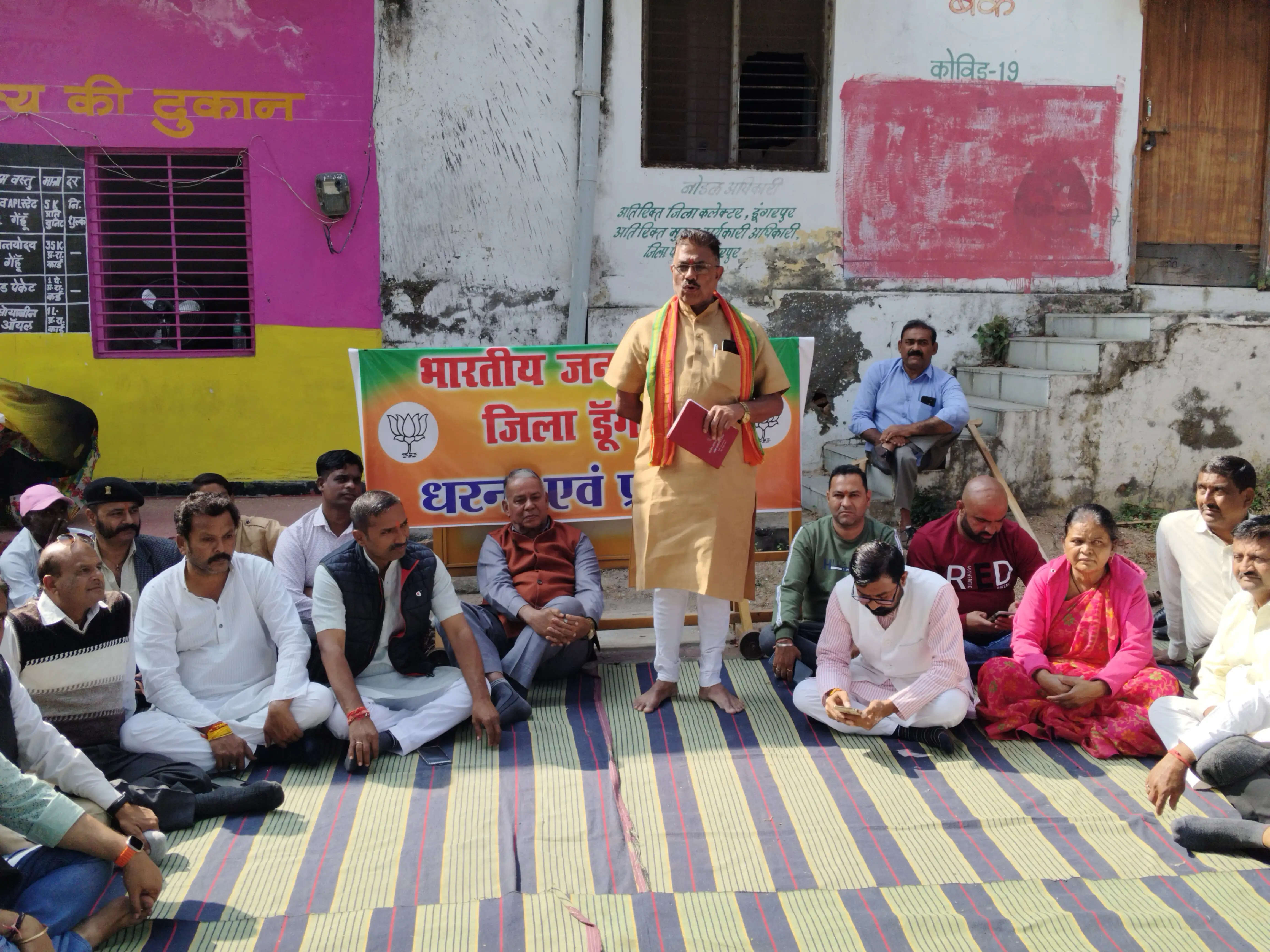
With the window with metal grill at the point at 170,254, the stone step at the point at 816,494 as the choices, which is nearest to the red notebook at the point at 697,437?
the stone step at the point at 816,494

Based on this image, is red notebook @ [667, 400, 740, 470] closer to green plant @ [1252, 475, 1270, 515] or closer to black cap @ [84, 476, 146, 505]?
black cap @ [84, 476, 146, 505]

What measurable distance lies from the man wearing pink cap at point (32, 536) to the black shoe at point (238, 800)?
3.74ft

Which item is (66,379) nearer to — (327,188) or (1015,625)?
(327,188)

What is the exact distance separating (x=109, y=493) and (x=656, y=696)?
2233mm

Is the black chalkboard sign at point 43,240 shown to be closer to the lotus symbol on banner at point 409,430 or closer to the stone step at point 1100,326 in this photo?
the lotus symbol on banner at point 409,430

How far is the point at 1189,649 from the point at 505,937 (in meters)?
3.34

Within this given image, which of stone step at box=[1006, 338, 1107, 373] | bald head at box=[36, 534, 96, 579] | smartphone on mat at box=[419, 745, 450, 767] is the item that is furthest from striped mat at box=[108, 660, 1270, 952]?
stone step at box=[1006, 338, 1107, 373]

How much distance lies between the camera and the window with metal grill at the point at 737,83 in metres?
7.87

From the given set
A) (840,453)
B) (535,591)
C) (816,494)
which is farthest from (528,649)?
(840,453)

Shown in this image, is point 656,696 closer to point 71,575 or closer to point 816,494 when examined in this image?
point 71,575

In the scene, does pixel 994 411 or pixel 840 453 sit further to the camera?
pixel 840 453

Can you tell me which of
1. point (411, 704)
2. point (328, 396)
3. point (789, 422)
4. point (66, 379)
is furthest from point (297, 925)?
point (66, 379)

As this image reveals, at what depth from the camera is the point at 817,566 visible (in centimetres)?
465

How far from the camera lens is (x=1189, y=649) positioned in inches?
183
